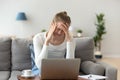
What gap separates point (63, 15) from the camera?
8.53 feet

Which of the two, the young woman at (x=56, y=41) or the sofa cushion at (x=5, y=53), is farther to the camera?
the sofa cushion at (x=5, y=53)

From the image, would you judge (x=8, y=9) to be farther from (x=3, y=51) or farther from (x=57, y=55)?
(x=57, y=55)

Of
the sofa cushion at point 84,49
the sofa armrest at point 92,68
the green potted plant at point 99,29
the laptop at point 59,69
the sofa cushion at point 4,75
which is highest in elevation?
the green potted plant at point 99,29

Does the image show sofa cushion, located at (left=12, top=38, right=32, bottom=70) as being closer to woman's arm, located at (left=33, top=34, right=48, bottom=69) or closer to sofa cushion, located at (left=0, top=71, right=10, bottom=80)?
sofa cushion, located at (left=0, top=71, right=10, bottom=80)

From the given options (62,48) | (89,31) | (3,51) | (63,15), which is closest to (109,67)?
(62,48)

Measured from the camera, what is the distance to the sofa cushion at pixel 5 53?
306 cm

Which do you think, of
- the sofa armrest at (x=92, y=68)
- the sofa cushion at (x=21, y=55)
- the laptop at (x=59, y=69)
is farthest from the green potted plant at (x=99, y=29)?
the laptop at (x=59, y=69)

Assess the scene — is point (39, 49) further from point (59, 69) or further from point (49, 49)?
point (59, 69)

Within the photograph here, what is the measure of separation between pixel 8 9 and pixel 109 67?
4.75m

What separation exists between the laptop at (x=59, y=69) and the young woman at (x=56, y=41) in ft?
1.66

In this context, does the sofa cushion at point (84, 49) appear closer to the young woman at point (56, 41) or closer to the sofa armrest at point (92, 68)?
the sofa armrest at point (92, 68)

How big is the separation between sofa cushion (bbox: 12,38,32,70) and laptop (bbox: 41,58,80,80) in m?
1.09

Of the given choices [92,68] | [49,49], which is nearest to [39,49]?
[49,49]

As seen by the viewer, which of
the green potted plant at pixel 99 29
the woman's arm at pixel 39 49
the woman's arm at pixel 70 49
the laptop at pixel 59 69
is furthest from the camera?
the green potted plant at pixel 99 29
